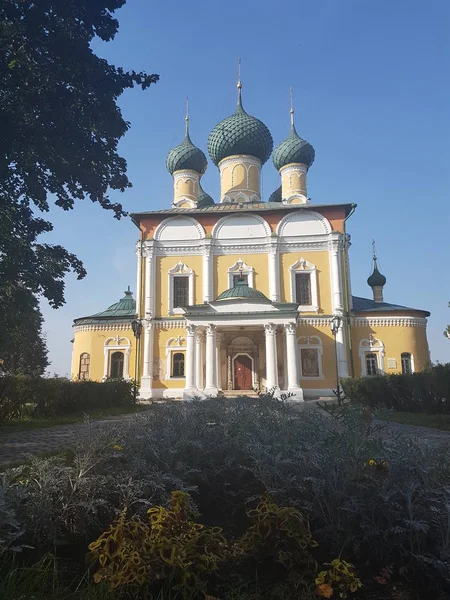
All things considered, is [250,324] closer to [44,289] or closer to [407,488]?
[44,289]

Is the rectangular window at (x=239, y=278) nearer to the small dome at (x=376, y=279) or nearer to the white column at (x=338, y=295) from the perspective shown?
the white column at (x=338, y=295)

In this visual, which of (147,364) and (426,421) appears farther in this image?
(147,364)

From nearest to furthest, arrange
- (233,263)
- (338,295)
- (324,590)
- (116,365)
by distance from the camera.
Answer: (324,590), (338,295), (116,365), (233,263)

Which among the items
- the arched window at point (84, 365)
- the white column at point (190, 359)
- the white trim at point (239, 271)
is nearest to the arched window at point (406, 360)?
the white trim at point (239, 271)

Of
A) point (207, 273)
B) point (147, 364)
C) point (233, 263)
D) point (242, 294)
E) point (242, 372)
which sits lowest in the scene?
point (242, 372)

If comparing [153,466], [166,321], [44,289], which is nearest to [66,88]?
[44,289]

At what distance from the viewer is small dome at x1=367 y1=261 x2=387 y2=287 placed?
84.6 feet

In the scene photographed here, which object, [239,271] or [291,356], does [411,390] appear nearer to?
[291,356]

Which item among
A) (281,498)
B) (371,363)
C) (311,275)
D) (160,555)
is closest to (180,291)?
(311,275)

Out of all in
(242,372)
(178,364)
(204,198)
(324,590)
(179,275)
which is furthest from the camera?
(204,198)

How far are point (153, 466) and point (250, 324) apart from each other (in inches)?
636

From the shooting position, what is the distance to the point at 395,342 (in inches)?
861

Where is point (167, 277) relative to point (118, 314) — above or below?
above

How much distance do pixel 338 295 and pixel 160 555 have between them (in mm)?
20861
